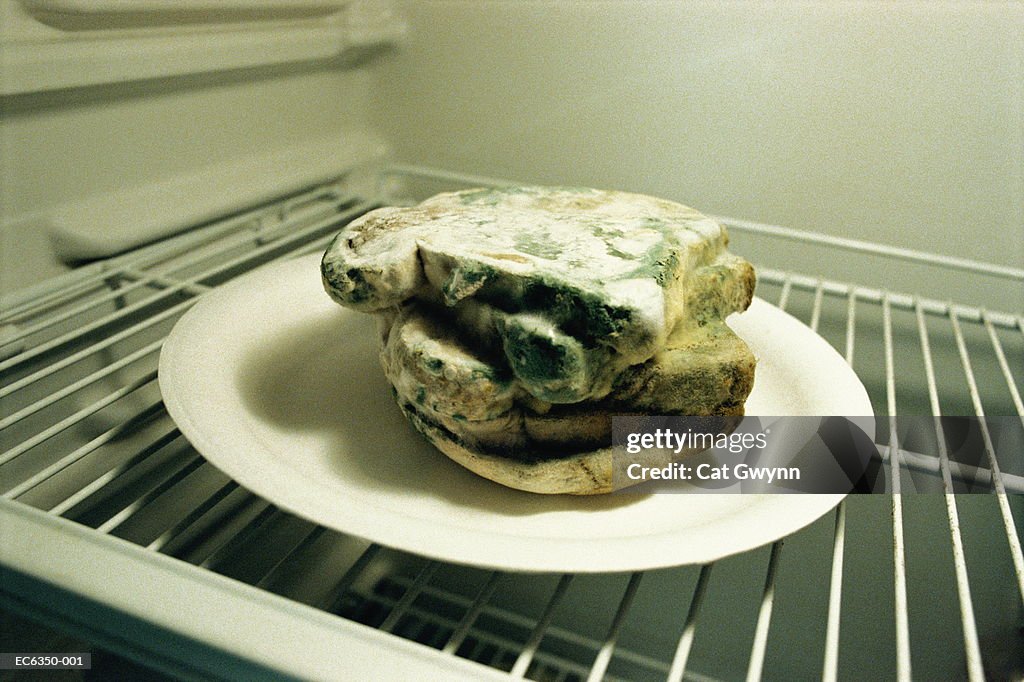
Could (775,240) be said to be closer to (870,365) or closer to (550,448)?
(870,365)

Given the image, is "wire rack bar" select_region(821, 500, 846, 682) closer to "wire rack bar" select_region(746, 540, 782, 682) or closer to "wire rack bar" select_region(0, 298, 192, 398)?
"wire rack bar" select_region(746, 540, 782, 682)

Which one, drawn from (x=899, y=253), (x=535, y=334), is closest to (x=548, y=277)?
(x=535, y=334)

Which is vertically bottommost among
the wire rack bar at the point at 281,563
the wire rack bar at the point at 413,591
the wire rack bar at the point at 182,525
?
the wire rack bar at the point at 413,591

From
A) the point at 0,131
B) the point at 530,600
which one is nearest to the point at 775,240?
the point at 530,600

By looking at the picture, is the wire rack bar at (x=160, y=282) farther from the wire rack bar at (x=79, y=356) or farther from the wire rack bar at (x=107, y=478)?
the wire rack bar at (x=107, y=478)

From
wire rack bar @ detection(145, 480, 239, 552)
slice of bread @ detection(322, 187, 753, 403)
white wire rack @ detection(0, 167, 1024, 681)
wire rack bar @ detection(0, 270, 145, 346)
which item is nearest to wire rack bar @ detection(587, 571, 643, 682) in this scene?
white wire rack @ detection(0, 167, 1024, 681)

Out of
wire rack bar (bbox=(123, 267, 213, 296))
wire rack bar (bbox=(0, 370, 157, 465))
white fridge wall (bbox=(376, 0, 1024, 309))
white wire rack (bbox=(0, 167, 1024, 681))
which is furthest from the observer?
white fridge wall (bbox=(376, 0, 1024, 309))

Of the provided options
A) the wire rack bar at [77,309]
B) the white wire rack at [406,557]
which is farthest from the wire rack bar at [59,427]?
the wire rack bar at [77,309]
